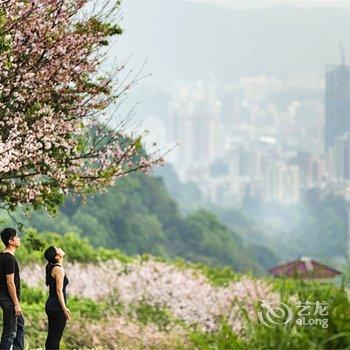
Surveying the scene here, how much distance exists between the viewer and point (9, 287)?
11.4 m

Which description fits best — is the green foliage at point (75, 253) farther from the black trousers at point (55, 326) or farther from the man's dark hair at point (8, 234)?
the man's dark hair at point (8, 234)

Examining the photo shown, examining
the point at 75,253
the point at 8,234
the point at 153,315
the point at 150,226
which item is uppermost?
the point at 150,226

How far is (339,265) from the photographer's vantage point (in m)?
10.2

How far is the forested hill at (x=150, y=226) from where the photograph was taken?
310 feet

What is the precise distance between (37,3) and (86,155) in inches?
77.1

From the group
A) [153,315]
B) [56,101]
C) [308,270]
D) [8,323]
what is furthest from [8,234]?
[153,315]

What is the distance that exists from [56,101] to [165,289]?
31.9 ft

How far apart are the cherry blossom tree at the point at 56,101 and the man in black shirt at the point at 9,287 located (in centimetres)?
100

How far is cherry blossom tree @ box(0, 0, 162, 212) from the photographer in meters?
12.1

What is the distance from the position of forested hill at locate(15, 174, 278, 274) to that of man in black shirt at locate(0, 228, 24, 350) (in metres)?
76.5

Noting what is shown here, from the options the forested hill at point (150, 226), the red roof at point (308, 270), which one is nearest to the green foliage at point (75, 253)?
the red roof at point (308, 270)

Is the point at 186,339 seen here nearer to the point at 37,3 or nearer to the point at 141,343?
the point at 141,343
